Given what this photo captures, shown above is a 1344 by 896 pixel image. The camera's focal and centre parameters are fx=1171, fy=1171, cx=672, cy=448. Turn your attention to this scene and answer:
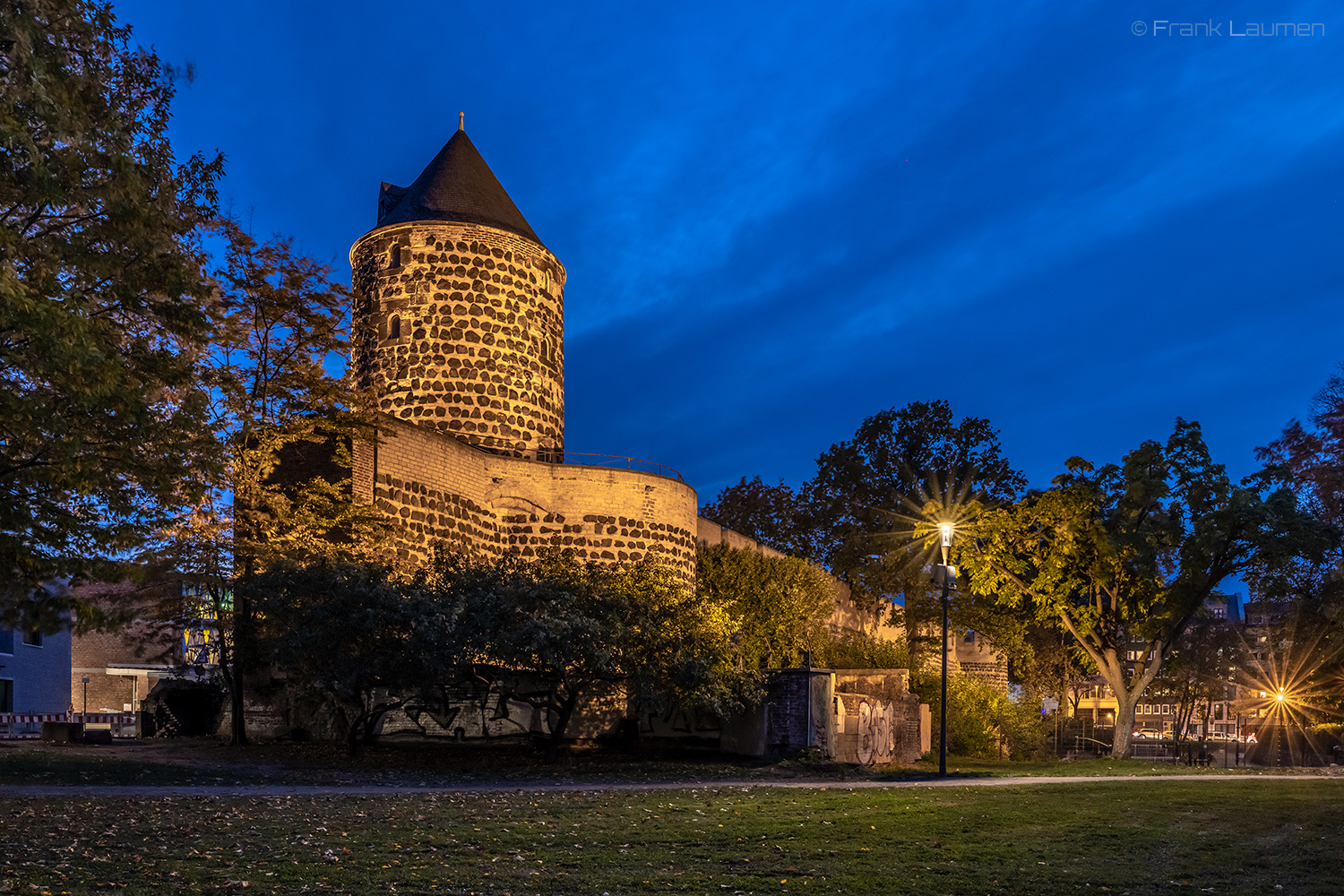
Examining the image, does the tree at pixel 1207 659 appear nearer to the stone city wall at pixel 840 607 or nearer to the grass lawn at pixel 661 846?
the stone city wall at pixel 840 607

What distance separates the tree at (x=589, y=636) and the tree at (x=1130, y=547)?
11534 mm

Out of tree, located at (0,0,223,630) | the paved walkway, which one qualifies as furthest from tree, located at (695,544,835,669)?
tree, located at (0,0,223,630)

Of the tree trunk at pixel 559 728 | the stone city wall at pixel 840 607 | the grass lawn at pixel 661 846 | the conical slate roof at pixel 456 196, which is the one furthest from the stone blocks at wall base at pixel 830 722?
the conical slate roof at pixel 456 196

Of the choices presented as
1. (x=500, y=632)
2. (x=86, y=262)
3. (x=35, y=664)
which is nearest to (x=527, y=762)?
(x=500, y=632)

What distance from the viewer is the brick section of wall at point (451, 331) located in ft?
100

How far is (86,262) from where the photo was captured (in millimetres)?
10727

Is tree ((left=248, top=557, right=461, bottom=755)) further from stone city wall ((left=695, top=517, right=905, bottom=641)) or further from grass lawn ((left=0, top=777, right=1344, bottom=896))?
stone city wall ((left=695, top=517, right=905, bottom=641))

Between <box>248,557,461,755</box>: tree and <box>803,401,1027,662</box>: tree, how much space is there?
2781cm

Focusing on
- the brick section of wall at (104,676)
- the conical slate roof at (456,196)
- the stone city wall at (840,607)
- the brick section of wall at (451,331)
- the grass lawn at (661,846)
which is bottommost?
the brick section of wall at (104,676)

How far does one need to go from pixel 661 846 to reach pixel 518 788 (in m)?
6.40

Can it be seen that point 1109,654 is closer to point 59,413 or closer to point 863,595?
point 863,595

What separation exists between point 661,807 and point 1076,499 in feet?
66.2

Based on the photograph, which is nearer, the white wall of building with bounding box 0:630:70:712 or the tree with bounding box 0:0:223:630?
the tree with bounding box 0:0:223:630

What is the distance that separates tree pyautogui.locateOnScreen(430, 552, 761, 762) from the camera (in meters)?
20.1
